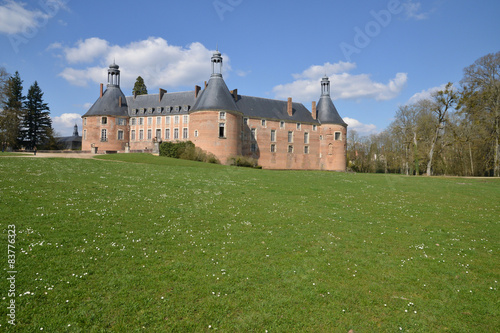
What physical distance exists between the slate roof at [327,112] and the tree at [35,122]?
5895 centimetres

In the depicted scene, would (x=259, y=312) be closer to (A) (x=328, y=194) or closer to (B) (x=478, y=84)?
(A) (x=328, y=194)

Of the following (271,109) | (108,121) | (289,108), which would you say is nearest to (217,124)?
(271,109)

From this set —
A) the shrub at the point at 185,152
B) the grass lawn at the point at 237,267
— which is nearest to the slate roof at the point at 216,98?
the shrub at the point at 185,152

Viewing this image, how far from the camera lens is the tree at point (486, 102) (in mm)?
40375

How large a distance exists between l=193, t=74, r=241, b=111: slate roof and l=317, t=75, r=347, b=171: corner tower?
21.3m

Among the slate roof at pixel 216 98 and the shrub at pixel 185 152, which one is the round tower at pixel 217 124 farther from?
the shrub at pixel 185 152

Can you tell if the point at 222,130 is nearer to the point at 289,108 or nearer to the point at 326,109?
the point at 289,108

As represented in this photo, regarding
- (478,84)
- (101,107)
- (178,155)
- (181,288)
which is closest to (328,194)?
(181,288)

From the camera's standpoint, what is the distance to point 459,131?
4778 centimetres

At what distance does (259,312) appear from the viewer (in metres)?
5.44

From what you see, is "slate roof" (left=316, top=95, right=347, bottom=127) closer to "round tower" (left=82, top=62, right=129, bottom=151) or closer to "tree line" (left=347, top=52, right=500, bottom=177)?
"tree line" (left=347, top=52, right=500, bottom=177)

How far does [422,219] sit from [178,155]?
35471mm

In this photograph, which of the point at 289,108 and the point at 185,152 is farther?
the point at 289,108

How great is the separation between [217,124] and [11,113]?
37362 millimetres
